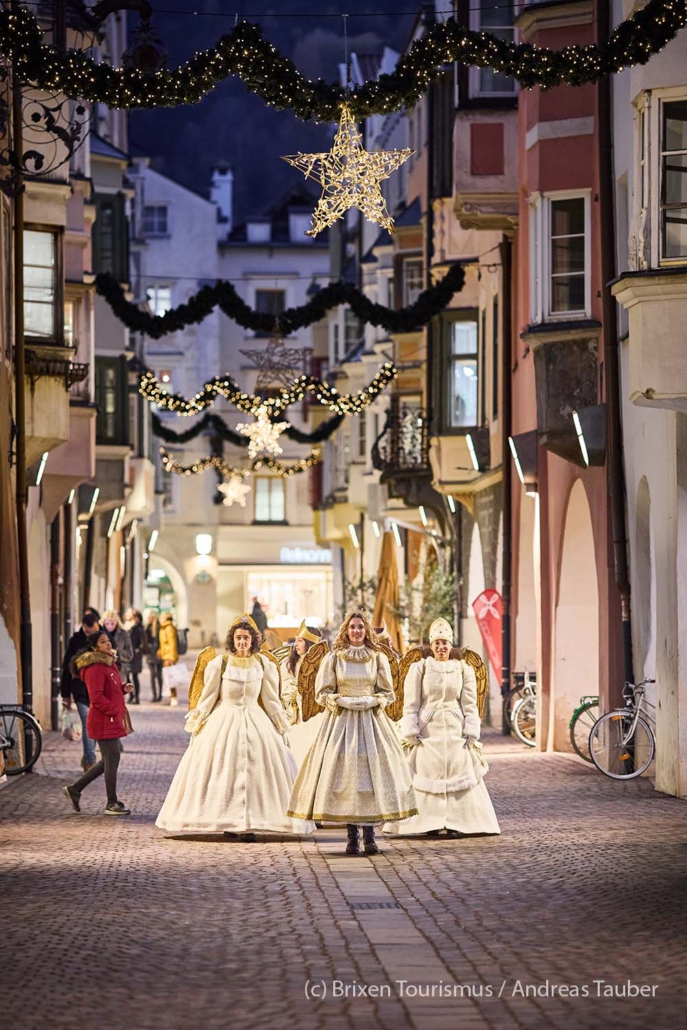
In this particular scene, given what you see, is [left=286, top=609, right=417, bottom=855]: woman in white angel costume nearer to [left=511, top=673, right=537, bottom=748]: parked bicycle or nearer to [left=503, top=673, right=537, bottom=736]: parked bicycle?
[left=511, top=673, right=537, bottom=748]: parked bicycle

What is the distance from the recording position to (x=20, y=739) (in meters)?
24.0

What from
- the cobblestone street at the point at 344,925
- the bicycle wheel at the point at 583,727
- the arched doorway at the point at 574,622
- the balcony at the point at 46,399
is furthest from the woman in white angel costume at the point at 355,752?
the balcony at the point at 46,399

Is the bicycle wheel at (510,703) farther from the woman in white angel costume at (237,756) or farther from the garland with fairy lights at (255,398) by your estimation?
the garland with fairy lights at (255,398)

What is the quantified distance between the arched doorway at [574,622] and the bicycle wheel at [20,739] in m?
6.87

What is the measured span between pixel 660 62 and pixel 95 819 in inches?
339

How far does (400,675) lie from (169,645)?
81.2 ft

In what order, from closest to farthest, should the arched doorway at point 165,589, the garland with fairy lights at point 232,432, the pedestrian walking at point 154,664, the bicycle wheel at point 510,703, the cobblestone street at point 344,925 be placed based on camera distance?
the cobblestone street at point 344,925, the bicycle wheel at point 510,703, the pedestrian walking at point 154,664, the garland with fairy lights at point 232,432, the arched doorway at point 165,589

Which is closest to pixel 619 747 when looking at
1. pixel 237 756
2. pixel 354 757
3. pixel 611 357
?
pixel 611 357

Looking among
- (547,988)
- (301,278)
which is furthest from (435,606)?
(301,278)

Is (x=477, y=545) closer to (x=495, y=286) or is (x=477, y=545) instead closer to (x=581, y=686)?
(x=495, y=286)

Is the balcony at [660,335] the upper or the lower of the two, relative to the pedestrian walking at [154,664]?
upper

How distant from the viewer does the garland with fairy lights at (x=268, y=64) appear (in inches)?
645

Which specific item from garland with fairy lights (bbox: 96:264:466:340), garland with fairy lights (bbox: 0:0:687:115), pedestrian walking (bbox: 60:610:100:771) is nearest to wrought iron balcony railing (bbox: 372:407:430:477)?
garland with fairy lights (bbox: 96:264:466:340)

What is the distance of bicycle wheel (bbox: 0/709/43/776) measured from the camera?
2347cm
